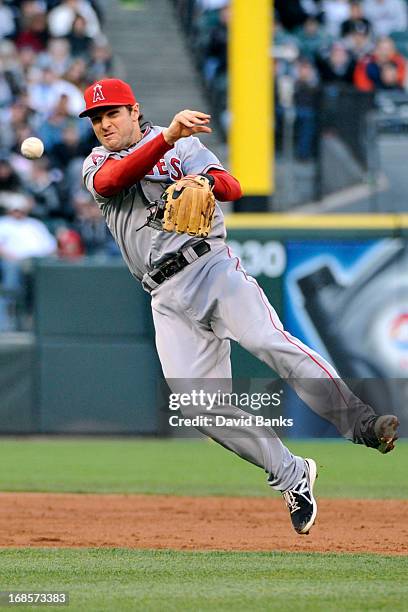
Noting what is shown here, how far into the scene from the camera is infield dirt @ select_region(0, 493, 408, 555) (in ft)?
20.7

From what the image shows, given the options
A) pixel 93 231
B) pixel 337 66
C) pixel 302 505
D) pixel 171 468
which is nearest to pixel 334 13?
pixel 337 66

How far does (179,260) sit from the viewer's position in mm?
5938

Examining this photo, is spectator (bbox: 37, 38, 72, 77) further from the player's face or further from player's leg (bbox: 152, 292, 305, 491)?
player's leg (bbox: 152, 292, 305, 491)

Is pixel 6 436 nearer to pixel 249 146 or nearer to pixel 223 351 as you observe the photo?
pixel 249 146

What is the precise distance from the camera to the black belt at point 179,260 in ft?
19.4

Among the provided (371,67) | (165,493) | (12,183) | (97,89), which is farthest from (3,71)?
(97,89)

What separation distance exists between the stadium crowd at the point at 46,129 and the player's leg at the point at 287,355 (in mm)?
5980

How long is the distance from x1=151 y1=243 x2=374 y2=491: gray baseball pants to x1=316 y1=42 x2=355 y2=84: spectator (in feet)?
30.6

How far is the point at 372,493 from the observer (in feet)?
→ 27.9

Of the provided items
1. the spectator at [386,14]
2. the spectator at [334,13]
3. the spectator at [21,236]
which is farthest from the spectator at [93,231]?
the spectator at [386,14]

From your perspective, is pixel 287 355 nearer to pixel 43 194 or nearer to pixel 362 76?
pixel 43 194

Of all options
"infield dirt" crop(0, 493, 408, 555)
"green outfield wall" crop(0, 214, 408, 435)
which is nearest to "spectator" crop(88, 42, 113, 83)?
"green outfield wall" crop(0, 214, 408, 435)

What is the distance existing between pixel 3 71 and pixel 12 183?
202 cm

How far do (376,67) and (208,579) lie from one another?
10.4 m
